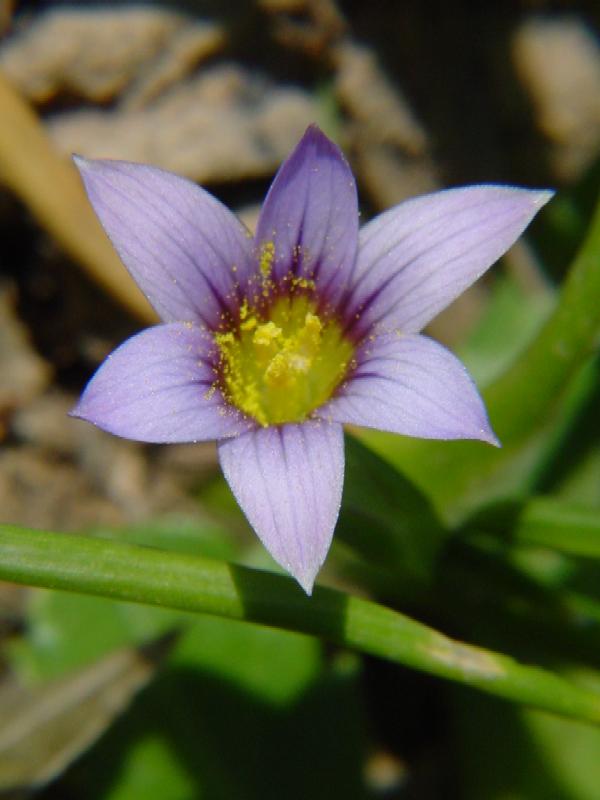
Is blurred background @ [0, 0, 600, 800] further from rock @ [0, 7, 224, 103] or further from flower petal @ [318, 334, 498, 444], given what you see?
flower petal @ [318, 334, 498, 444]

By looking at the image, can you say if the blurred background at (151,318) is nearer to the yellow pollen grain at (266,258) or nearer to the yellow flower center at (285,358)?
the yellow flower center at (285,358)

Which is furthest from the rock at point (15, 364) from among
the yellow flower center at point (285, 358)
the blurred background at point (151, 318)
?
the yellow flower center at point (285, 358)

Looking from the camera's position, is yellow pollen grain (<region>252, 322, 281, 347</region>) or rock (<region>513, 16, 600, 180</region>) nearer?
yellow pollen grain (<region>252, 322, 281, 347</region>)

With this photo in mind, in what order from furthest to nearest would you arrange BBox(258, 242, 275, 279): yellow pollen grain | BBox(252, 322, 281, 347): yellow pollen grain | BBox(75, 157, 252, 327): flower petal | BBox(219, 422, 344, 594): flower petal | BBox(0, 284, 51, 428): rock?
1. BBox(0, 284, 51, 428): rock
2. BBox(252, 322, 281, 347): yellow pollen grain
3. BBox(258, 242, 275, 279): yellow pollen grain
4. BBox(75, 157, 252, 327): flower petal
5. BBox(219, 422, 344, 594): flower petal

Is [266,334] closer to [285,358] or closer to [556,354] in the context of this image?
[285,358]

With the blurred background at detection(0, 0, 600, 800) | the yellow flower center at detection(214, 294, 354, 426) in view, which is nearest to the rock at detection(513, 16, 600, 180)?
the blurred background at detection(0, 0, 600, 800)

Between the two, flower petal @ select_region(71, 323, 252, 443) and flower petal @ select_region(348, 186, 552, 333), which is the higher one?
flower petal @ select_region(348, 186, 552, 333)

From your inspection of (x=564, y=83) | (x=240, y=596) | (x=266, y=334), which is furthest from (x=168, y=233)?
(x=564, y=83)

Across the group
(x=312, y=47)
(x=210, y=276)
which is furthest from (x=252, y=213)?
(x=210, y=276)
